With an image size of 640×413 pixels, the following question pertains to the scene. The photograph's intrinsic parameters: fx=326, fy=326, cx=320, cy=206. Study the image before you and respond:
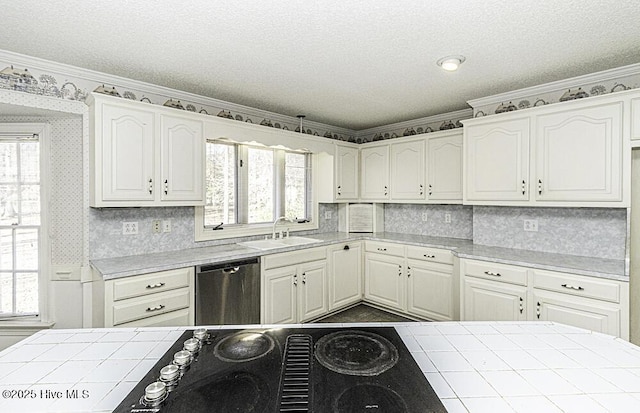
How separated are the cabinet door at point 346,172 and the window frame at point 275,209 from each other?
0.33m

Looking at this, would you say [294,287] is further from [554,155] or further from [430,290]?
[554,155]

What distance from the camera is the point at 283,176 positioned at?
4012 millimetres

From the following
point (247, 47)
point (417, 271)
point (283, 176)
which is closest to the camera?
point (247, 47)

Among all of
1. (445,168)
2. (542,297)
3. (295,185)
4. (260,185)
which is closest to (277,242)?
(260,185)

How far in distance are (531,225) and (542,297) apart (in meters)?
0.80

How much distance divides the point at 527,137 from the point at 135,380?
3.17 m

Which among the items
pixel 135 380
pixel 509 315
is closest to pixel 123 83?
pixel 135 380

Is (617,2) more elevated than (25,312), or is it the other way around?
(617,2)

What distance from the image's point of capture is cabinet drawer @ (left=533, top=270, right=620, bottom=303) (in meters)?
2.24

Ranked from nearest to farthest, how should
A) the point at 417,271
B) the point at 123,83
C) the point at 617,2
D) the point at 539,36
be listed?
the point at 617,2 → the point at 539,36 → the point at 123,83 → the point at 417,271

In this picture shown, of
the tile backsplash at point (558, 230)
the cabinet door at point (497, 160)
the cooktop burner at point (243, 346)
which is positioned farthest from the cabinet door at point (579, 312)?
the cooktop burner at point (243, 346)

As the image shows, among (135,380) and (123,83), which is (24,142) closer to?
(123,83)

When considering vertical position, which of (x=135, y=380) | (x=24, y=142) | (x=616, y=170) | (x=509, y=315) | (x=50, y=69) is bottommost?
(x=509, y=315)

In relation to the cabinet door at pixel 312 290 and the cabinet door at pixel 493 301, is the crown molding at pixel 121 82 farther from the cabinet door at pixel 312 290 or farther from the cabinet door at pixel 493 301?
the cabinet door at pixel 493 301
